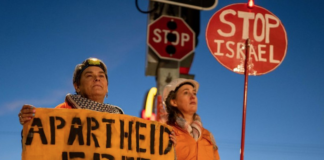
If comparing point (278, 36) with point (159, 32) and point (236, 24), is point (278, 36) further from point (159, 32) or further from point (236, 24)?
point (159, 32)

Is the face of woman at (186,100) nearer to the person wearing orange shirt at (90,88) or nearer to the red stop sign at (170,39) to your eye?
the person wearing orange shirt at (90,88)

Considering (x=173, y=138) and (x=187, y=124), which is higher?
(x=187, y=124)

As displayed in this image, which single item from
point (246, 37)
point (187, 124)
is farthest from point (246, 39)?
point (187, 124)

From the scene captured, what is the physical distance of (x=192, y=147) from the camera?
3.80m

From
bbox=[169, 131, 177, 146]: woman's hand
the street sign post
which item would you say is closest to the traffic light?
the street sign post

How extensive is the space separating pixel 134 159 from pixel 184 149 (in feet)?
1.70

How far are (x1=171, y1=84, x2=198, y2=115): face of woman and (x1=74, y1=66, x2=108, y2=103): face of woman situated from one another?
0.82 m

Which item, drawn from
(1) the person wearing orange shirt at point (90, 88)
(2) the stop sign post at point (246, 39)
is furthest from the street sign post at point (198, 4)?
(1) the person wearing orange shirt at point (90, 88)

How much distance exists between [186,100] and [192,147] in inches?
18.0

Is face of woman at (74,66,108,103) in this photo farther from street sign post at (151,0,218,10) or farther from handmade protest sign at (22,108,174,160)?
street sign post at (151,0,218,10)

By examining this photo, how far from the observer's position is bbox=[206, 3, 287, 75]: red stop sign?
5121mm

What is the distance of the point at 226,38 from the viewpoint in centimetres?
518

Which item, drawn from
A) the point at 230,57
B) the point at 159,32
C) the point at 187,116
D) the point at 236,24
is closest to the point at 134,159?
the point at 187,116

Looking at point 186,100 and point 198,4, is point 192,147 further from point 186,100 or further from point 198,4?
point 198,4
